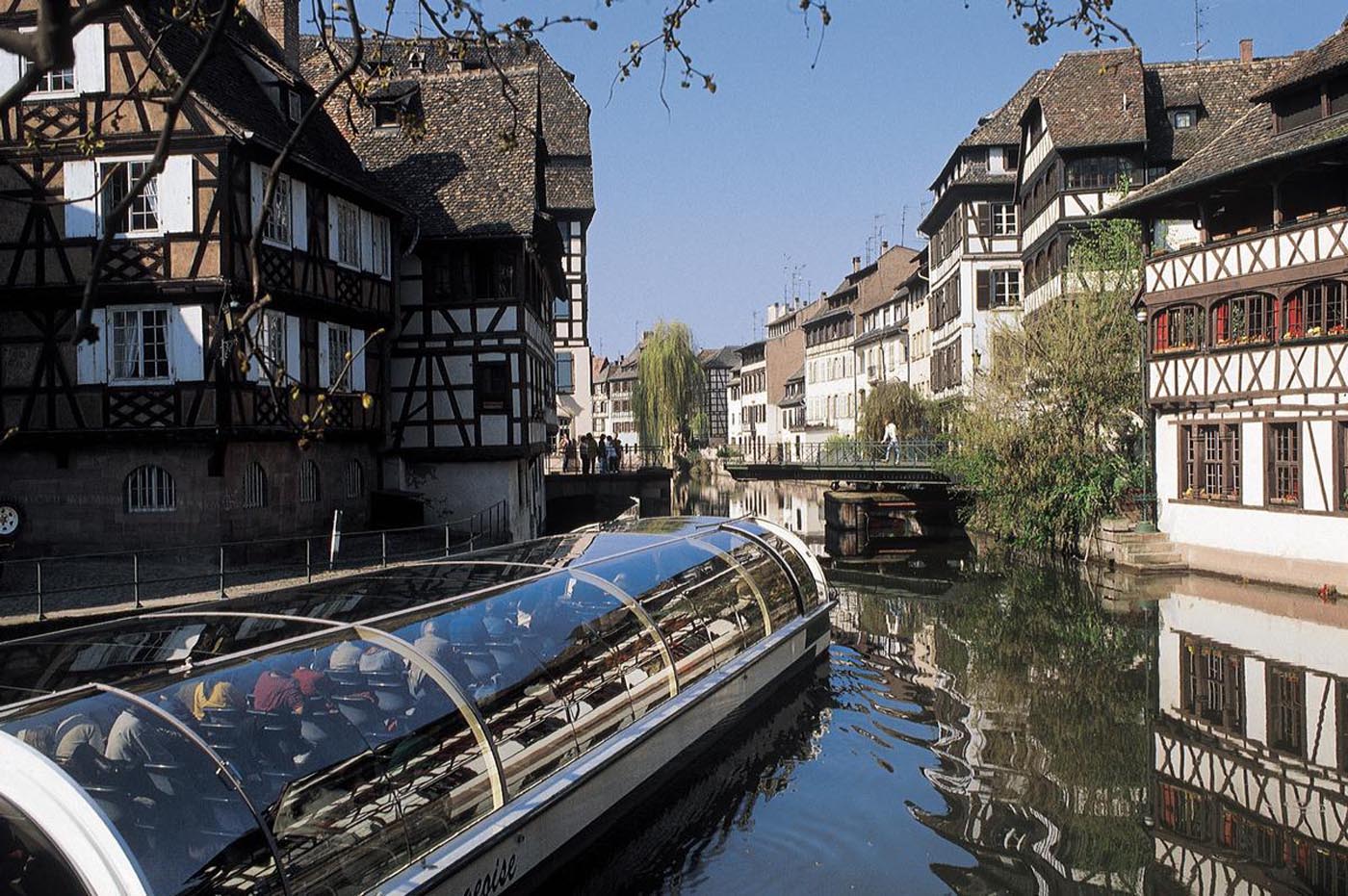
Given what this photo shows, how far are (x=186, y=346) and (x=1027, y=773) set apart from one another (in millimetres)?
16015

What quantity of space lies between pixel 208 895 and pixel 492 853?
7.66 ft

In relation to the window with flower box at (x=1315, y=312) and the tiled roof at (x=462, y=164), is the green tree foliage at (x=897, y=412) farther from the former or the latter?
the window with flower box at (x=1315, y=312)

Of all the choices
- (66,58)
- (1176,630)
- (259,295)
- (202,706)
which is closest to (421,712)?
(202,706)

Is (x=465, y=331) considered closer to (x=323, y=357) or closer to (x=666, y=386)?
(x=323, y=357)

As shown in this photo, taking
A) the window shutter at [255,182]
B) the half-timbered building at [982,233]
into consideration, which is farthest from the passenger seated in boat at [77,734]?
the half-timbered building at [982,233]

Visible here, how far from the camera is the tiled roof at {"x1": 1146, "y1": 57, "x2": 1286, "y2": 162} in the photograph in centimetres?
3816

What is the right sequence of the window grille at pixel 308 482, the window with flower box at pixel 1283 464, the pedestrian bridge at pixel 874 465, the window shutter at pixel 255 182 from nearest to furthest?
the window shutter at pixel 255 182 < the window with flower box at pixel 1283 464 < the window grille at pixel 308 482 < the pedestrian bridge at pixel 874 465

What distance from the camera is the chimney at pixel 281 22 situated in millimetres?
30984

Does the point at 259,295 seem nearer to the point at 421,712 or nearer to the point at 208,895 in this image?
the point at 208,895

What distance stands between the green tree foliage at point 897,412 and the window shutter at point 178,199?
1323 inches

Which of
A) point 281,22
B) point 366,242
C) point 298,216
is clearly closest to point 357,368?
point 366,242

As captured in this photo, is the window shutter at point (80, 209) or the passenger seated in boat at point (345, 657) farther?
the window shutter at point (80, 209)

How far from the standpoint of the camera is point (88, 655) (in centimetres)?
684

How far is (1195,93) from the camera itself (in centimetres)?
3922
